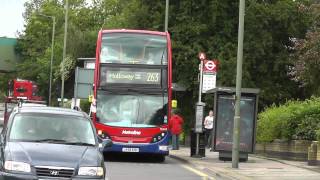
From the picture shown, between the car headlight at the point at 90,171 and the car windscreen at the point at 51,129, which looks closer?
the car headlight at the point at 90,171

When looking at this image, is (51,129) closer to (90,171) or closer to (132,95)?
(90,171)

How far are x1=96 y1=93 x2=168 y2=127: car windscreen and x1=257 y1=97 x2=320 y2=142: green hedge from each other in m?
4.76

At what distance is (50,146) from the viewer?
11148 mm

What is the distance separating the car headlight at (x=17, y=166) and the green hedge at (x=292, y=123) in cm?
1313

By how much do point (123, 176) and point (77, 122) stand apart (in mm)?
4329

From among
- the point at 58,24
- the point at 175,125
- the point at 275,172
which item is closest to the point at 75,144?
the point at 275,172

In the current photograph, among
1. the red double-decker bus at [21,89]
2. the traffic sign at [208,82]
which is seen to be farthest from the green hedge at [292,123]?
the red double-decker bus at [21,89]

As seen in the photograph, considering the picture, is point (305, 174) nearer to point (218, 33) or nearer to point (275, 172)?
point (275, 172)

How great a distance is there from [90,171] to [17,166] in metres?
1.13

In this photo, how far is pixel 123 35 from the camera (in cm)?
2245

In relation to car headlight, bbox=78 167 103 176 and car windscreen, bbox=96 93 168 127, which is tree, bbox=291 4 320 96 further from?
car headlight, bbox=78 167 103 176

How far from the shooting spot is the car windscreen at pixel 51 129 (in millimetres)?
11695

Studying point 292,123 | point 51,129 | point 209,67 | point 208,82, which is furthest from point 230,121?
point 51,129

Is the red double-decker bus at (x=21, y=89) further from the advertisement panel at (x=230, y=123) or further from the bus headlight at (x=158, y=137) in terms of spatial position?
the advertisement panel at (x=230, y=123)
